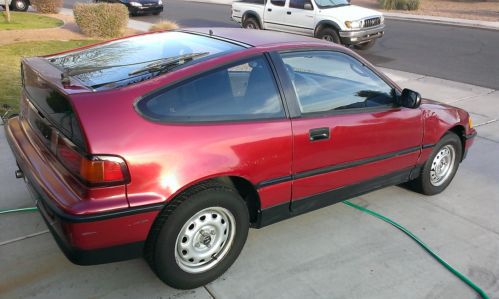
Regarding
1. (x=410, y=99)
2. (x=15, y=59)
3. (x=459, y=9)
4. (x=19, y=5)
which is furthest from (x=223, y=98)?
(x=459, y=9)

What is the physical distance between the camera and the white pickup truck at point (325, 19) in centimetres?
1189

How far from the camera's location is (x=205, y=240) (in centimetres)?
299

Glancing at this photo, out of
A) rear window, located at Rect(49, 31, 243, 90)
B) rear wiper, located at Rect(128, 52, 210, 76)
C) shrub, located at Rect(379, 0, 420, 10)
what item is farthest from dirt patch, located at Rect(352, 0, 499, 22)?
rear wiper, located at Rect(128, 52, 210, 76)

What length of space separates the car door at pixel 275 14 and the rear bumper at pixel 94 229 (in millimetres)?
11337

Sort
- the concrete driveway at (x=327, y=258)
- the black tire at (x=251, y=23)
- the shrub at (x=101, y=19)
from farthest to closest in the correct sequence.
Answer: the black tire at (x=251, y=23)
the shrub at (x=101, y=19)
the concrete driveway at (x=327, y=258)

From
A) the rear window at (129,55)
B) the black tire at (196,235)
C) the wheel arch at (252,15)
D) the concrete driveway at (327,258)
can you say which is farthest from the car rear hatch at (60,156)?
the wheel arch at (252,15)

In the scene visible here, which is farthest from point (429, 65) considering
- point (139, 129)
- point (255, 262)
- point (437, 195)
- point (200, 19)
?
point (200, 19)

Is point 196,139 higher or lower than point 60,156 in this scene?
higher

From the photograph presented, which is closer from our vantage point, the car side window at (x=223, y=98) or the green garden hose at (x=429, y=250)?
the car side window at (x=223, y=98)

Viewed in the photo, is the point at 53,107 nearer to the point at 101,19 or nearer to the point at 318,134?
the point at 318,134

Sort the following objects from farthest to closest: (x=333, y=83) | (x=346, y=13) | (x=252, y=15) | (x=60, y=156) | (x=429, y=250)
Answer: (x=252, y=15) → (x=346, y=13) → (x=333, y=83) → (x=429, y=250) → (x=60, y=156)

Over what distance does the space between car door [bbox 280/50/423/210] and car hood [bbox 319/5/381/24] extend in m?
8.62

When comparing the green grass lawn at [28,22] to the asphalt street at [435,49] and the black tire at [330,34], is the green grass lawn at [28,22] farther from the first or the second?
the black tire at [330,34]

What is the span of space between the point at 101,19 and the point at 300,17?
5.54 m
